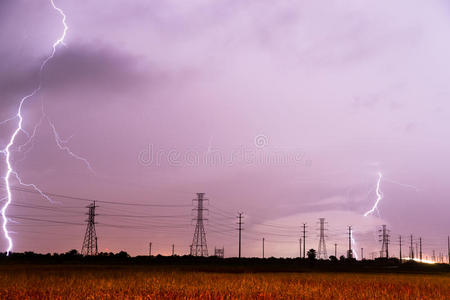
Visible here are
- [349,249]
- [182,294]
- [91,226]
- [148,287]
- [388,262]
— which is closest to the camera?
[182,294]

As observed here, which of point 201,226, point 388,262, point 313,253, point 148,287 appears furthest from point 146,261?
→ point 148,287

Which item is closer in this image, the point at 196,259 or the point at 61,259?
the point at 61,259

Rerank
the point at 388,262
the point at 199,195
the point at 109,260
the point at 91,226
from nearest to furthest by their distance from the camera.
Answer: the point at 91,226 → the point at 109,260 → the point at 199,195 → the point at 388,262

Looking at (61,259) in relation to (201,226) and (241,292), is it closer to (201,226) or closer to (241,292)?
(201,226)

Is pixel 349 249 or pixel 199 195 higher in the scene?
pixel 199 195

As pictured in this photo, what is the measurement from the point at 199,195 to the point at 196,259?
12512mm

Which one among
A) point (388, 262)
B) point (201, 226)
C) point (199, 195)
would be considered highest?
point (199, 195)

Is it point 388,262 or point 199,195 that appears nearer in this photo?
point 199,195

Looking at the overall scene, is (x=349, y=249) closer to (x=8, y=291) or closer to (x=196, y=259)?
(x=196, y=259)

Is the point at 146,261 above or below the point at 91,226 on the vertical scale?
below

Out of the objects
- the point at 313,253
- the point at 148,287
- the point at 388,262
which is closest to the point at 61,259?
the point at 313,253

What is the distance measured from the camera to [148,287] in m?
17.5

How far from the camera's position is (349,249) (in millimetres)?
126562

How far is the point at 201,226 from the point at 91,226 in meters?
17.9
